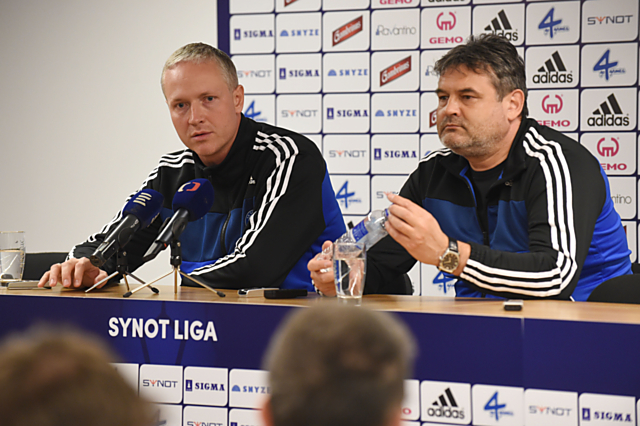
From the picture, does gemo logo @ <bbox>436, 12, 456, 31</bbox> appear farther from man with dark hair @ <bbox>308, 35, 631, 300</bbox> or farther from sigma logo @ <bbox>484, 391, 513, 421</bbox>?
sigma logo @ <bbox>484, 391, 513, 421</bbox>

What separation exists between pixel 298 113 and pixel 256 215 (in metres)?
1.59

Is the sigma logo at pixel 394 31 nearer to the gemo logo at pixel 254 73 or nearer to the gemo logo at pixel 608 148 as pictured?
the gemo logo at pixel 254 73

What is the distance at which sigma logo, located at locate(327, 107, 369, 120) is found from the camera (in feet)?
10.9

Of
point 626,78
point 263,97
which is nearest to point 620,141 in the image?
point 626,78

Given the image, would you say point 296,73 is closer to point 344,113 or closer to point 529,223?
point 344,113

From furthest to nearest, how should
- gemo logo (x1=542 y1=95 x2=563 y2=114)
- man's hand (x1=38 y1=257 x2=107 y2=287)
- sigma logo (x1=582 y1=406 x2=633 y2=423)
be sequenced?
gemo logo (x1=542 y1=95 x2=563 y2=114)
man's hand (x1=38 y1=257 x2=107 y2=287)
sigma logo (x1=582 y1=406 x2=633 y2=423)

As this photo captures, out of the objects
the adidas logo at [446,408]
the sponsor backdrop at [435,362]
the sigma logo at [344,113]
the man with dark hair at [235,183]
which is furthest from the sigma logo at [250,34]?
the adidas logo at [446,408]

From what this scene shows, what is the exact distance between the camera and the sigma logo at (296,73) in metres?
3.36

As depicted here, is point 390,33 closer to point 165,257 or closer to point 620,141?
point 620,141

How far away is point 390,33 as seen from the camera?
3.27 meters

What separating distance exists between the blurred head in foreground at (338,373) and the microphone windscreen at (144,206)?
115 cm

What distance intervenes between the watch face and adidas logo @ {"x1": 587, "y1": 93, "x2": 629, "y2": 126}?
202 cm

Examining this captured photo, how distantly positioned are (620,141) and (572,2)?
2.44 feet

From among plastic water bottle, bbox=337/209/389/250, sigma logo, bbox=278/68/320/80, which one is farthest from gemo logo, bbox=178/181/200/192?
sigma logo, bbox=278/68/320/80
